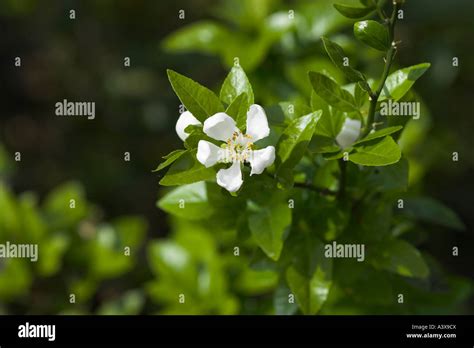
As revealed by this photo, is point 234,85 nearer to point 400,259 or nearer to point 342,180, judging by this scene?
point 342,180

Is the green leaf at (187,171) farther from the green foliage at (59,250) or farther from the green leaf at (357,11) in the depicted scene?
the green foliage at (59,250)

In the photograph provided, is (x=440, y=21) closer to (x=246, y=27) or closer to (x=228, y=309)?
(x=246, y=27)

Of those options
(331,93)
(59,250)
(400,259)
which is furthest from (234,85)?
(59,250)

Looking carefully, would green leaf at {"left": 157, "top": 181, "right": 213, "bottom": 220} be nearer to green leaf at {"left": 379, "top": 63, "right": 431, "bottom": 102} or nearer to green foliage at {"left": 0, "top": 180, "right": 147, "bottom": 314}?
Answer: green leaf at {"left": 379, "top": 63, "right": 431, "bottom": 102}

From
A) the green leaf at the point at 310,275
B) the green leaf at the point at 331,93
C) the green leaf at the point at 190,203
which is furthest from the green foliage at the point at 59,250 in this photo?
the green leaf at the point at 331,93

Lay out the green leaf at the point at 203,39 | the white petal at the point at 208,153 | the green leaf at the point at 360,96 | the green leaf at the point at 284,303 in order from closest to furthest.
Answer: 1. the white petal at the point at 208,153
2. the green leaf at the point at 360,96
3. the green leaf at the point at 284,303
4. the green leaf at the point at 203,39

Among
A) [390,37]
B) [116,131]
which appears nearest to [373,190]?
Answer: [390,37]
